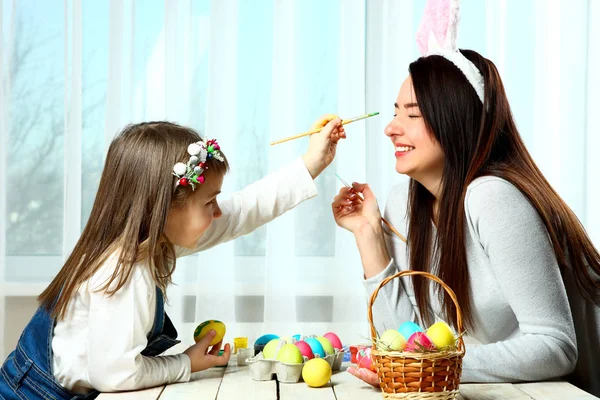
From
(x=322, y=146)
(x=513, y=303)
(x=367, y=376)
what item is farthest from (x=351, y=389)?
(x=322, y=146)

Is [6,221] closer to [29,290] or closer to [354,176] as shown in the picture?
[29,290]

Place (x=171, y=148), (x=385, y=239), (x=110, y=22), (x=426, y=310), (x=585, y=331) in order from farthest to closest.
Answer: (x=110, y=22) → (x=385, y=239) → (x=426, y=310) → (x=585, y=331) → (x=171, y=148)

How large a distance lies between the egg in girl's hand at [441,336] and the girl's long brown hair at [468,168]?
43 cm

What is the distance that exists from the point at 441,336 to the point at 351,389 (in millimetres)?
270

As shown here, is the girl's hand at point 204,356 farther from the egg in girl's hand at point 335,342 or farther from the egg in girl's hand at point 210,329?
the egg in girl's hand at point 335,342

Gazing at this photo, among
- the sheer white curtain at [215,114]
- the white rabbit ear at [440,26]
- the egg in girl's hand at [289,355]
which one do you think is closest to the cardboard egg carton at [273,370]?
the egg in girl's hand at [289,355]

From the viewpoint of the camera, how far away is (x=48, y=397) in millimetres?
1625

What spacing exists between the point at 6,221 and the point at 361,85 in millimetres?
1597

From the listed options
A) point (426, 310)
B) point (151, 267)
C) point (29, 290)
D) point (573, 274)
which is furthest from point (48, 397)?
point (29, 290)

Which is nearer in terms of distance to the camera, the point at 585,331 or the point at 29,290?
the point at 585,331

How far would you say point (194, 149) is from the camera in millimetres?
1651

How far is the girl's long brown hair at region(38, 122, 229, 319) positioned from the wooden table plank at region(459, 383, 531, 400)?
2.22ft

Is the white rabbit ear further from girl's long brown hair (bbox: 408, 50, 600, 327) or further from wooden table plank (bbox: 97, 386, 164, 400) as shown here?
wooden table plank (bbox: 97, 386, 164, 400)

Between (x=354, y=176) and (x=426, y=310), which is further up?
(x=354, y=176)
